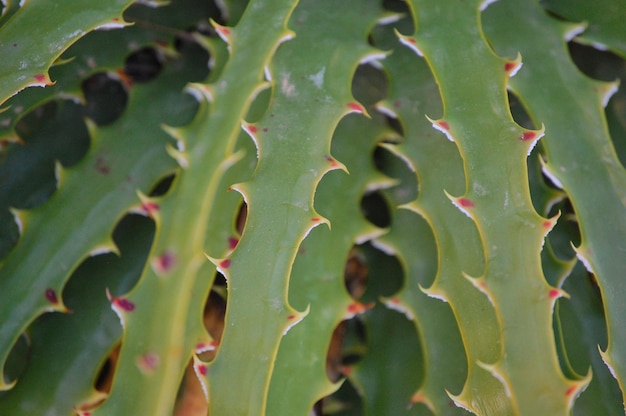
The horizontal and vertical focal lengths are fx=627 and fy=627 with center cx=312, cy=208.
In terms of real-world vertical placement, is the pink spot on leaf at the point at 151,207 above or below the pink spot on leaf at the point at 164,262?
above

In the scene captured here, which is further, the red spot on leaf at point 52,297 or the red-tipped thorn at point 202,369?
the red spot on leaf at point 52,297

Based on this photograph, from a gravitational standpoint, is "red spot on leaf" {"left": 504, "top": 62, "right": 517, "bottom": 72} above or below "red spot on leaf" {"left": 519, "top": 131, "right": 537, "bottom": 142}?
above

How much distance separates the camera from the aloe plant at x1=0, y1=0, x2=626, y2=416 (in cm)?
57

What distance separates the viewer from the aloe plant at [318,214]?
0.57 m

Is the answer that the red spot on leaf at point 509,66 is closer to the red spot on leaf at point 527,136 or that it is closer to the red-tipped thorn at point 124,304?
the red spot on leaf at point 527,136

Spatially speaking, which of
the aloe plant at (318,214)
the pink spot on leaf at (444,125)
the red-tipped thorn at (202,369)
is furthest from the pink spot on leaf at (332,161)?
the red-tipped thorn at (202,369)

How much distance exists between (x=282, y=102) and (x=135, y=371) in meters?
0.30

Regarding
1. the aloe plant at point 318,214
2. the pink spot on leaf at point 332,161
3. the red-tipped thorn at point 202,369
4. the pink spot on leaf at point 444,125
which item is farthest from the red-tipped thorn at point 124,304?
the pink spot on leaf at point 444,125

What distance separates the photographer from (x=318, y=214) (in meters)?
0.59

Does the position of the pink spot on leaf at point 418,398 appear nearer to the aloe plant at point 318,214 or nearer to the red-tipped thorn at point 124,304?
the aloe plant at point 318,214

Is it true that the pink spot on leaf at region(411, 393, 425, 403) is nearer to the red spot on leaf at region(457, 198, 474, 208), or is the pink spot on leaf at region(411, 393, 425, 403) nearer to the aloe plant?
the aloe plant

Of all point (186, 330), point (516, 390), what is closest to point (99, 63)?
point (186, 330)

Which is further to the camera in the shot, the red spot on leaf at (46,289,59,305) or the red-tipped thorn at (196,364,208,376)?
the red spot on leaf at (46,289,59,305)

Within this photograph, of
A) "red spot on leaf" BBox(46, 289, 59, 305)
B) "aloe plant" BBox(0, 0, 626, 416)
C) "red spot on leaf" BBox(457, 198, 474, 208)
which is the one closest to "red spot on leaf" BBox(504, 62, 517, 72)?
"aloe plant" BBox(0, 0, 626, 416)
